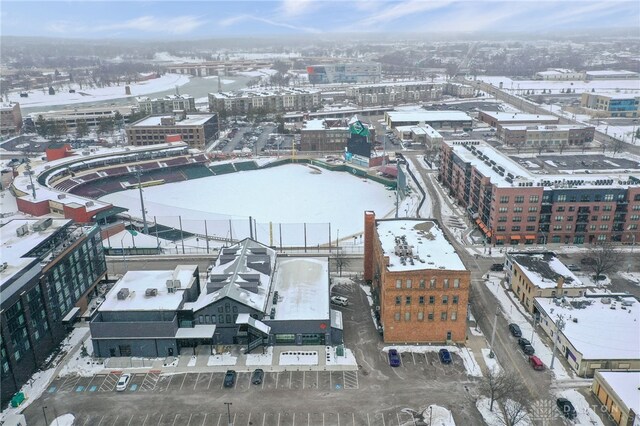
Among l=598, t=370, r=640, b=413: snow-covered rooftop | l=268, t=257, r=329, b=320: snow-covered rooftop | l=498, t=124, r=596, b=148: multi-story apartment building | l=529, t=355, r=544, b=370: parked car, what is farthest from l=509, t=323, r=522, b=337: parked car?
l=498, t=124, r=596, b=148: multi-story apartment building

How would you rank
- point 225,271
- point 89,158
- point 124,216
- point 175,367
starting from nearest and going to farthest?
point 175,367
point 225,271
point 124,216
point 89,158

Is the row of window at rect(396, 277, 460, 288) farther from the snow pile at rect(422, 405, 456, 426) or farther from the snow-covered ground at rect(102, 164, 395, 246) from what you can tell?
the snow-covered ground at rect(102, 164, 395, 246)

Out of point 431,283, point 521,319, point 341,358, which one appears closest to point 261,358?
point 341,358

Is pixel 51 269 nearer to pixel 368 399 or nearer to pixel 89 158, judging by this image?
pixel 368 399

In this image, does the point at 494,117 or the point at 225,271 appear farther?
the point at 494,117

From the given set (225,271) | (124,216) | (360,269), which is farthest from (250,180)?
(225,271)

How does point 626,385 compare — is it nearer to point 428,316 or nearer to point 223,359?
point 428,316

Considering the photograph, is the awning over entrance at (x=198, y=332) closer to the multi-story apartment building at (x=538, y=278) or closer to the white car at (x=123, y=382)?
the white car at (x=123, y=382)
